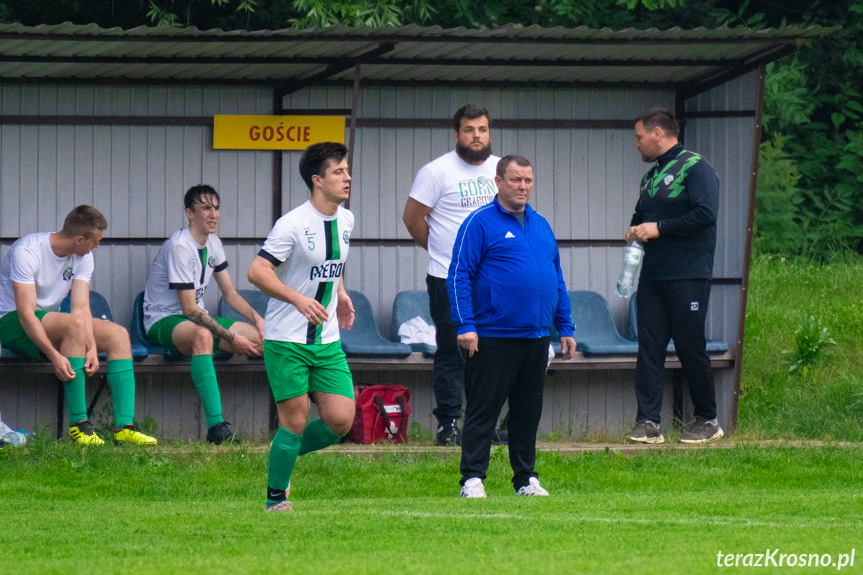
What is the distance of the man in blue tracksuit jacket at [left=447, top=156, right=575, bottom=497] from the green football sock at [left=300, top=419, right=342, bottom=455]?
0.88m

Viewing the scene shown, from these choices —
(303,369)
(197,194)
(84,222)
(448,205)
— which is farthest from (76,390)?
(303,369)

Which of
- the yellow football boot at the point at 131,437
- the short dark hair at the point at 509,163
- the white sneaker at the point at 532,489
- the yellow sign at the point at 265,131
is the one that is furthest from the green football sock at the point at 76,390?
the short dark hair at the point at 509,163

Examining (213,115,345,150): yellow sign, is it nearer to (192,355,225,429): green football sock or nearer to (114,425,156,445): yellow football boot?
(192,355,225,429): green football sock

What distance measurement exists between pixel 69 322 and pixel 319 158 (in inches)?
124

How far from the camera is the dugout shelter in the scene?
9.53m

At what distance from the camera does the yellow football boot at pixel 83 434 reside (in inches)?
317

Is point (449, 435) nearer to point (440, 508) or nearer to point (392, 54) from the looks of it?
point (440, 508)

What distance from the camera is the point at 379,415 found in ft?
29.1

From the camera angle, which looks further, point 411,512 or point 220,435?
point 220,435

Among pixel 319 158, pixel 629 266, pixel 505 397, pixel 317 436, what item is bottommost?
pixel 317 436

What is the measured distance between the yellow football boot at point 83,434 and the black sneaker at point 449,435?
236cm

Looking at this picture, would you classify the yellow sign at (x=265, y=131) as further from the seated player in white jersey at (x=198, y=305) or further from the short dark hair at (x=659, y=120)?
the short dark hair at (x=659, y=120)

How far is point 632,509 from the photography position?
6.07 m

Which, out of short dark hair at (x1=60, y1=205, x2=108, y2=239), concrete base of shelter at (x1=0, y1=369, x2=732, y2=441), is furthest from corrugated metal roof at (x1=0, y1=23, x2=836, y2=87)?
concrete base of shelter at (x1=0, y1=369, x2=732, y2=441)
